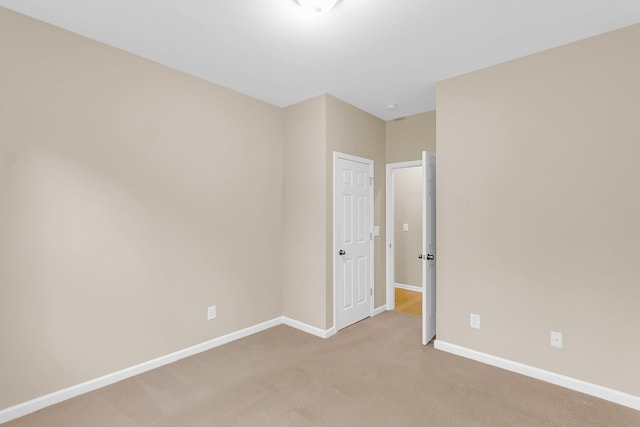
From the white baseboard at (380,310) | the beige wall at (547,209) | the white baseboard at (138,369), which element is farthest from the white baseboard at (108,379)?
the beige wall at (547,209)

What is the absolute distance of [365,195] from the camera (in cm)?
411

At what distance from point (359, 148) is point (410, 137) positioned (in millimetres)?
838

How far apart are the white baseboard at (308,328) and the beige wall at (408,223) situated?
2685 millimetres

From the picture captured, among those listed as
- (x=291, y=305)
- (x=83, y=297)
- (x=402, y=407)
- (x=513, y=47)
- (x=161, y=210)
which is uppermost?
(x=513, y=47)

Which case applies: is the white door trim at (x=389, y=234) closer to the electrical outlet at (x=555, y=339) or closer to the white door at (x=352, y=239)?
the white door at (x=352, y=239)

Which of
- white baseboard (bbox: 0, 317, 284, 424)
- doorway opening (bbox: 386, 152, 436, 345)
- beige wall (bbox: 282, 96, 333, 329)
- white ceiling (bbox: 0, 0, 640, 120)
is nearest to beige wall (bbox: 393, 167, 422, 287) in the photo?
doorway opening (bbox: 386, 152, 436, 345)

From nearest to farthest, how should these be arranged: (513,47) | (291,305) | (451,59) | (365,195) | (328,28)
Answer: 1. (328,28)
2. (513,47)
3. (451,59)
4. (291,305)
5. (365,195)

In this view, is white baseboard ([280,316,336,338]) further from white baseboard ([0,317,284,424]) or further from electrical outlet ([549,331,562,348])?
electrical outlet ([549,331,562,348])

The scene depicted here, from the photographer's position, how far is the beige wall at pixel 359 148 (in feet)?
11.7

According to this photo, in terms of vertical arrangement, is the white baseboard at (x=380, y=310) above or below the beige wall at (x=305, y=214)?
below

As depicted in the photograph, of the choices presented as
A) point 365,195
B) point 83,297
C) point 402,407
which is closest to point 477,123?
point 365,195

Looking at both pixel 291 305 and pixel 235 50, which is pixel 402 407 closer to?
pixel 291 305

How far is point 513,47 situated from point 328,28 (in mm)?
1599

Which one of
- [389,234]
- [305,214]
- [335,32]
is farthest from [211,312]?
[335,32]
